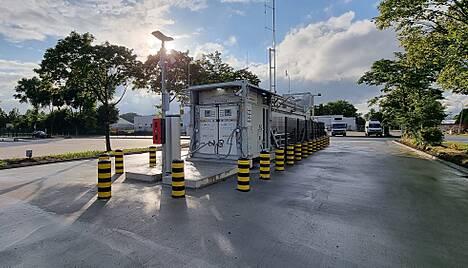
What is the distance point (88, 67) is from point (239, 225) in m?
14.5

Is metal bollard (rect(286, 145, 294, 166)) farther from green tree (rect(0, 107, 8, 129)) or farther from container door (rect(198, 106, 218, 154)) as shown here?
green tree (rect(0, 107, 8, 129))

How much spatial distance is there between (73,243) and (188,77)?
18133mm

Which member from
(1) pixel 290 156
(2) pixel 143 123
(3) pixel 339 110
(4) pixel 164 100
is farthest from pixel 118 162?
(3) pixel 339 110

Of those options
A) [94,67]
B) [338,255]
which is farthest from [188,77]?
[338,255]

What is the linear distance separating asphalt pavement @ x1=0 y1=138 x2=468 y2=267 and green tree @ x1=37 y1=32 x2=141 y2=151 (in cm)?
952

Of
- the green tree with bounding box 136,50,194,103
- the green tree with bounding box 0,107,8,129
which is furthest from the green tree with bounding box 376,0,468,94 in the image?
the green tree with bounding box 0,107,8,129

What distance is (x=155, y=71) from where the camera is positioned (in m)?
19.1

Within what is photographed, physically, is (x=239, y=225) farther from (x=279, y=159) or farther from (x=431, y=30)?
(x=431, y=30)

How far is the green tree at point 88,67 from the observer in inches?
595

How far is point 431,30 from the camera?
11.7 m

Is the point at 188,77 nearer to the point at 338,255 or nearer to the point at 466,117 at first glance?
the point at 338,255

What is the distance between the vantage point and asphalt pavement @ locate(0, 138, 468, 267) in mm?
3432

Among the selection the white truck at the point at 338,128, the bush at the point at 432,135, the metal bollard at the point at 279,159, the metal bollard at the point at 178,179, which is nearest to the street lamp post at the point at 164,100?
the metal bollard at the point at 178,179

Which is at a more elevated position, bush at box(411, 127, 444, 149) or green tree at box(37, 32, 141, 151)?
green tree at box(37, 32, 141, 151)
